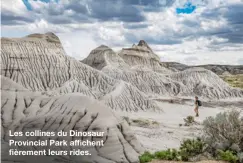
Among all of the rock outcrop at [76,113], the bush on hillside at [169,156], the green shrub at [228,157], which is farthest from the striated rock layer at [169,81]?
the green shrub at [228,157]

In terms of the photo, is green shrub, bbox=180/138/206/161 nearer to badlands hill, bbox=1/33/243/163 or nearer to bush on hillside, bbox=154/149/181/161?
bush on hillside, bbox=154/149/181/161

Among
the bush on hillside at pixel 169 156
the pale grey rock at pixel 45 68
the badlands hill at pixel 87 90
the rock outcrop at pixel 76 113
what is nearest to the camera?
the bush on hillside at pixel 169 156

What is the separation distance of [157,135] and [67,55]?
4070 centimetres

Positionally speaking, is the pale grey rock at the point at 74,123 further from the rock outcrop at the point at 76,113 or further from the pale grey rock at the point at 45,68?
the pale grey rock at the point at 45,68

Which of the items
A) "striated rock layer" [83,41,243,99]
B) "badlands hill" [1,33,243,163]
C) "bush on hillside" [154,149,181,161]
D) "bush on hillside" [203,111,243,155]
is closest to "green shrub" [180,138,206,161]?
"bush on hillside" [154,149,181,161]

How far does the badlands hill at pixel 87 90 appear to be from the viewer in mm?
17656

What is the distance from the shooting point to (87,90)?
50219 millimetres

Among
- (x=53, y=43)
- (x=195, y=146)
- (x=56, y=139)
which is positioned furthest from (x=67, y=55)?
(x=195, y=146)

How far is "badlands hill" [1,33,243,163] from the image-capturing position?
57.9 ft

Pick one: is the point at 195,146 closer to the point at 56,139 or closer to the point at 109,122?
the point at 109,122

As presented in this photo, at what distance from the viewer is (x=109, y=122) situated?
1755 centimetres

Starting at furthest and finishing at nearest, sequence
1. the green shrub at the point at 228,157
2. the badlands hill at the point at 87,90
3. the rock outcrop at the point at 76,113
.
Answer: the badlands hill at the point at 87,90 < the rock outcrop at the point at 76,113 < the green shrub at the point at 228,157

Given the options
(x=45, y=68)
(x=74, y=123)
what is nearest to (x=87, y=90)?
(x=45, y=68)

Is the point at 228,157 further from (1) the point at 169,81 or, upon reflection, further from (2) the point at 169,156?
(1) the point at 169,81
